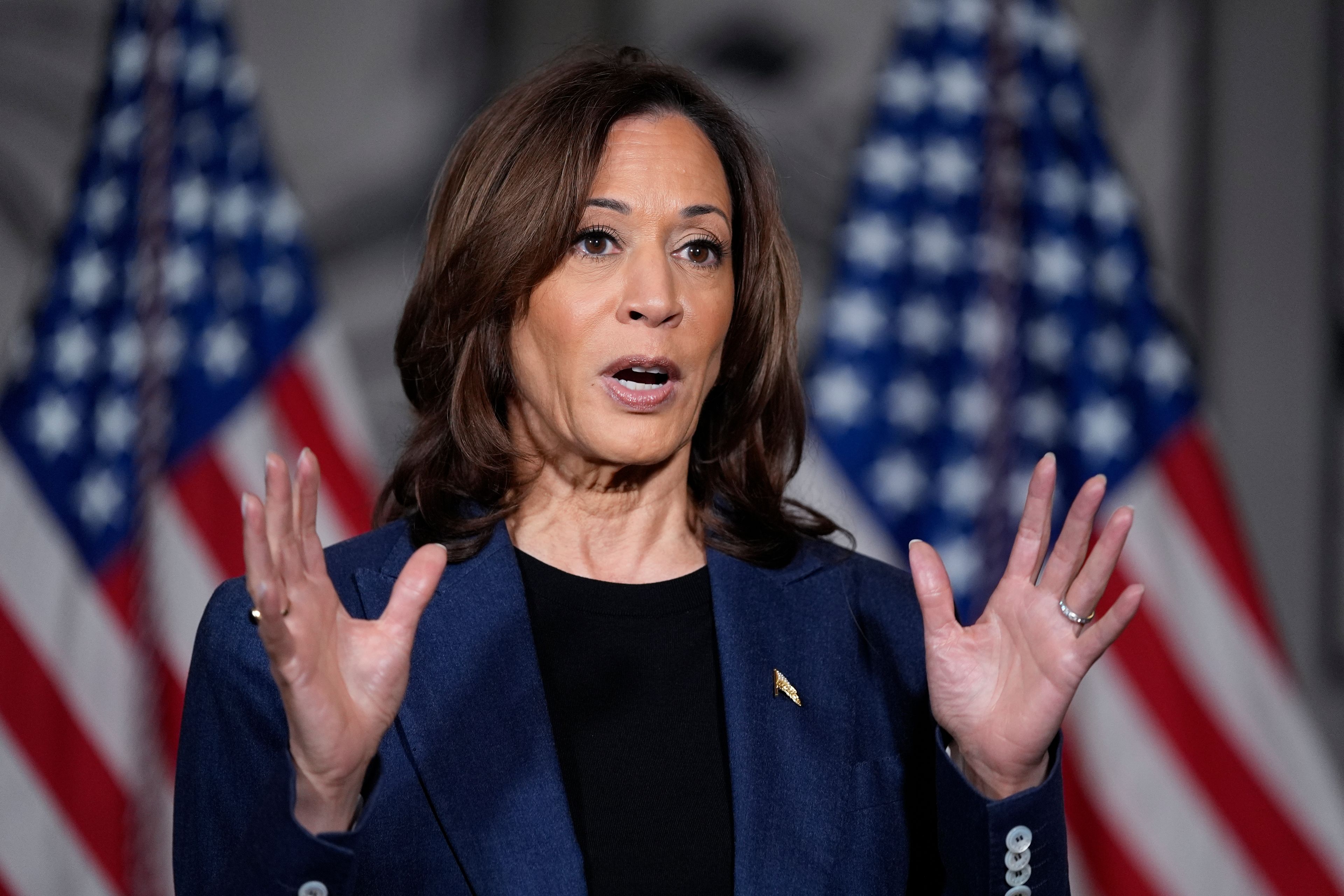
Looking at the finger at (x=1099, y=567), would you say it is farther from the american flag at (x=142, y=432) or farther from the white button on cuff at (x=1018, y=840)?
→ the american flag at (x=142, y=432)

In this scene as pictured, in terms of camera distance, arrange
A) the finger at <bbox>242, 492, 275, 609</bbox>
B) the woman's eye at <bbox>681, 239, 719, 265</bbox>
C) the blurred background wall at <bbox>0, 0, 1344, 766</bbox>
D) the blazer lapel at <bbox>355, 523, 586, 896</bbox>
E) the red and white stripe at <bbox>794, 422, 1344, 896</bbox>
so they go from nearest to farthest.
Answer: the finger at <bbox>242, 492, 275, 609</bbox> → the blazer lapel at <bbox>355, 523, 586, 896</bbox> → the woman's eye at <bbox>681, 239, 719, 265</bbox> → the red and white stripe at <bbox>794, 422, 1344, 896</bbox> → the blurred background wall at <bbox>0, 0, 1344, 766</bbox>

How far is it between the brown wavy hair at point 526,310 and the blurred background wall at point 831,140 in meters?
1.75

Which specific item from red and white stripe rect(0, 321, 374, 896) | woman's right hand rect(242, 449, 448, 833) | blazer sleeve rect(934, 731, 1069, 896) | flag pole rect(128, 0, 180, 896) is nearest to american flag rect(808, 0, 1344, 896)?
red and white stripe rect(0, 321, 374, 896)

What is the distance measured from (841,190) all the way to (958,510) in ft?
3.05

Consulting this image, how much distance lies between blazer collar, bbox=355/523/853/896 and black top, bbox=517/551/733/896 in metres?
0.03

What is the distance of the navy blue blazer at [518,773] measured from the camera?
4.58 ft

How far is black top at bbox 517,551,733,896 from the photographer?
57.0 inches

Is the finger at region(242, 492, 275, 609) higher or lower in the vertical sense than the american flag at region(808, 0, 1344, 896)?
higher

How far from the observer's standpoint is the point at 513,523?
5.60 ft

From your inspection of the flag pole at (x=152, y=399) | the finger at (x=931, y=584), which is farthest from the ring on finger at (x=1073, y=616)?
the flag pole at (x=152, y=399)

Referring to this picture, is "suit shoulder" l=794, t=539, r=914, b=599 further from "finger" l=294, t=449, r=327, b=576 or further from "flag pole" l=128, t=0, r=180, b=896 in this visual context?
"flag pole" l=128, t=0, r=180, b=896

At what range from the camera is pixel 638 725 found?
1530mm

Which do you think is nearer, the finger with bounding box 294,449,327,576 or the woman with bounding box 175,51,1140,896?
the finger with bounding box 294,449,327,576

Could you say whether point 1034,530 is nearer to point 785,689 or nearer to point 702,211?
point 785,689
